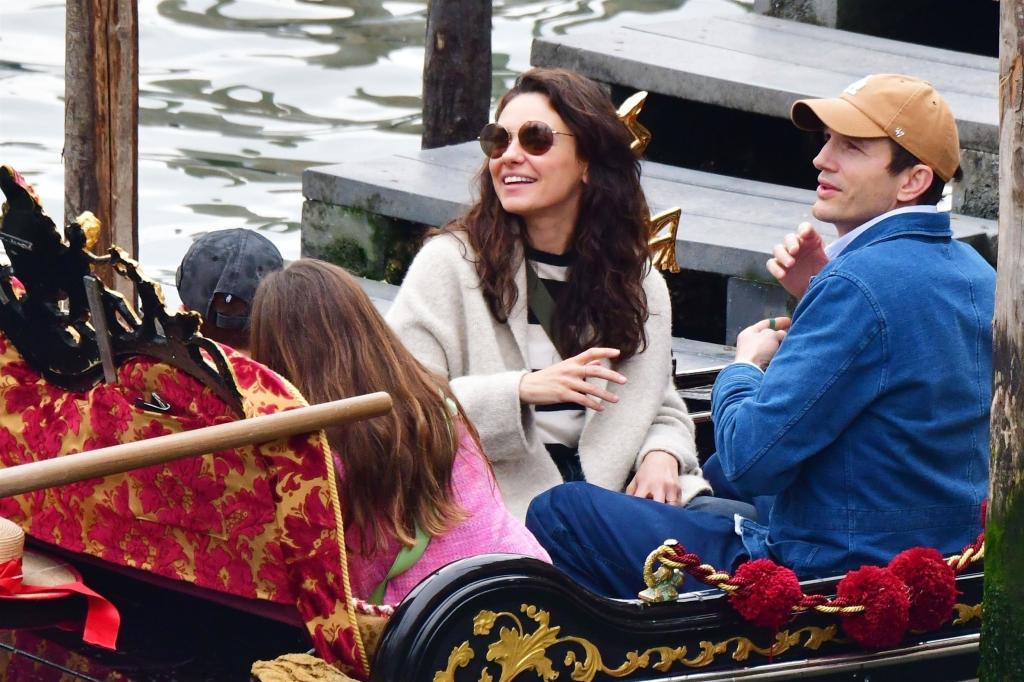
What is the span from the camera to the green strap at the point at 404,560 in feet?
8.63

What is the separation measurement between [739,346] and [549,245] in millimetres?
471

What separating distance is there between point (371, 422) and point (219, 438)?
0.30 m

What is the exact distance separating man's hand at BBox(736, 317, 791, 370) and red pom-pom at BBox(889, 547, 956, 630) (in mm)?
398

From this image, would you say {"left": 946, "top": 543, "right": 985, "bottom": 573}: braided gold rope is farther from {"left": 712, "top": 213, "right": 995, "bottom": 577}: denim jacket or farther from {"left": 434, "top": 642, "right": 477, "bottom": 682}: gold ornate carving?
{"left": 434, "top": 642, "right": 477, "bottom": 682}: gold ornate carving

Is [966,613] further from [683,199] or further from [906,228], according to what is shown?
A: [683,199]

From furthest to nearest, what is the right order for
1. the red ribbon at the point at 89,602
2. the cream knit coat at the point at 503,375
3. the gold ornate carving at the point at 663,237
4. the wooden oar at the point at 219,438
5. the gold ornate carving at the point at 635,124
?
the gold ornate carving at the point at 663,237 → the gold ornate carving at the point at 635,124 → the cream knit coat at the point at 503,375 → the red ribbon at the point at 89,602 → the wooden oar at the point at 219,438

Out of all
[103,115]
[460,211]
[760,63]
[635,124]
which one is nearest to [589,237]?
[635,124]

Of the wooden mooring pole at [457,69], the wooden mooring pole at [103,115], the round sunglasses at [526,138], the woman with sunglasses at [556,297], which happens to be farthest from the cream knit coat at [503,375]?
the wooden mooring pole at [457,69]

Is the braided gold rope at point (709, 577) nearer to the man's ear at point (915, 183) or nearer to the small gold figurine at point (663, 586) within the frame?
the small gold figurine at point (663, 586)

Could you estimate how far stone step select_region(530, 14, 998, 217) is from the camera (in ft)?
17.5

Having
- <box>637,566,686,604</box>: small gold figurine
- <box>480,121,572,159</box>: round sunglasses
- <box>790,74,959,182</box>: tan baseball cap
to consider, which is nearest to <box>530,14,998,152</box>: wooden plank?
<box>480,121,572,159</box>: round sunglasses

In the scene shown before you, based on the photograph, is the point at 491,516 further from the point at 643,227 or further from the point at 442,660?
the point at 643,227

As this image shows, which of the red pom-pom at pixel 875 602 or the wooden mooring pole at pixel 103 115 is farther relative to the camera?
the wooden mooring pole at pixel 103 115

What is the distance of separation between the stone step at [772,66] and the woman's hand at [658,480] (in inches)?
90.8
